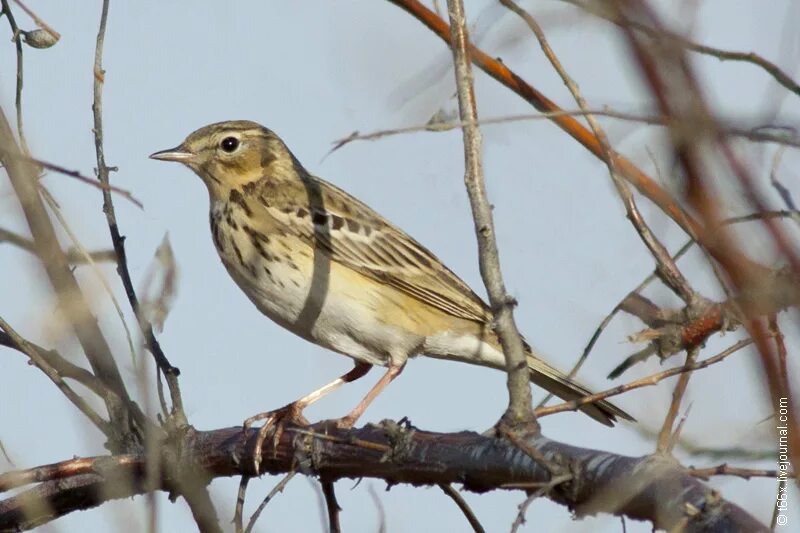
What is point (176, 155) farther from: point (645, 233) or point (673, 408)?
point (673, 408)

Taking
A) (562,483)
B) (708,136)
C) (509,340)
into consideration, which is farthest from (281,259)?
(708,136)

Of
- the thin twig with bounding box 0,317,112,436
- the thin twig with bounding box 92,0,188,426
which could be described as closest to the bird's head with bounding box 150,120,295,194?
the thin twig with bounding box 92,0,188,426

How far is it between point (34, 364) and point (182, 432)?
655 mm

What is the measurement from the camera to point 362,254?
Answer: 22.4 ft

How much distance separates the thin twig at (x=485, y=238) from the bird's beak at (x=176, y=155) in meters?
3.88

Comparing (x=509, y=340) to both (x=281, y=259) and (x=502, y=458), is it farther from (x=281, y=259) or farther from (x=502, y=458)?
(x=281, y=259)

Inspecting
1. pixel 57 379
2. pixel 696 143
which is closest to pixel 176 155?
pixel 57 379

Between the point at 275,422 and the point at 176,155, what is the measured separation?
88.5 inches

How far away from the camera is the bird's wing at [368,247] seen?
6.71 meters

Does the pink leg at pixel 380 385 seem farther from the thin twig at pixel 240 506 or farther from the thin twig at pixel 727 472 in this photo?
the thin twig at pixel 727 472

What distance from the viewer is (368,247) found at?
6.94 m

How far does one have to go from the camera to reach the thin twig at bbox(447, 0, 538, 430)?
3.27 m

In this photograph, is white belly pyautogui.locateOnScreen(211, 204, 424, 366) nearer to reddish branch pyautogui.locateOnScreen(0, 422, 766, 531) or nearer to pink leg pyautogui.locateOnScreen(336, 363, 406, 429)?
pink leg pyautogui.locateOnScreen(336, 363, 406, 429)

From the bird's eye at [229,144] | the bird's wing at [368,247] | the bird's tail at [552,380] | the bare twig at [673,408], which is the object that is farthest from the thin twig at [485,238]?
the bird's eye at [229,144]
